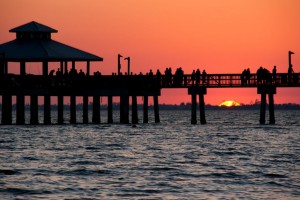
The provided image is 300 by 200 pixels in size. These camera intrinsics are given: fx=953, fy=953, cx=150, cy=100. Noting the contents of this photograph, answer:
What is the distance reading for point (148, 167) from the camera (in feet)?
135

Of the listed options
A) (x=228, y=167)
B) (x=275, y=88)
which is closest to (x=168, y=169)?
(x=228, y=167)

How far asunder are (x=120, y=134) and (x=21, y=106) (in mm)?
13137

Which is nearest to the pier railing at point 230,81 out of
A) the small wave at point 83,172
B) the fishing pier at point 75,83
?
the fishing pier at point 75,83

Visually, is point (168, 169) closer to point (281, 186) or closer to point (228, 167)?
point (228, 167)

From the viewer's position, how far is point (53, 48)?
8119 cm

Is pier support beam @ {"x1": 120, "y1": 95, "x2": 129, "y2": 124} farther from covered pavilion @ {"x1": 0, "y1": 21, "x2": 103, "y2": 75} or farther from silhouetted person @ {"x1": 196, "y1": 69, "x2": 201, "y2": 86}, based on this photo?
silhouetted person @ {"x1": 196, "y1": 69, "x2": 201, "y2": 86}

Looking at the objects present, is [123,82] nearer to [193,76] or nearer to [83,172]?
[193,76]

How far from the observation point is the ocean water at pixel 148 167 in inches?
1282

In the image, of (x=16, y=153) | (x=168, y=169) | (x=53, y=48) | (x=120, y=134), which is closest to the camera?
(x=168, y=169)

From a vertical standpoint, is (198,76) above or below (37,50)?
below

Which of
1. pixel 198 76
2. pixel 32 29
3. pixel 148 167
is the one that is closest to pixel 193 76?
pixel 198 76

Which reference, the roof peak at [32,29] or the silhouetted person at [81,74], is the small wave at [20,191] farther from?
the roof peak at [32,29]

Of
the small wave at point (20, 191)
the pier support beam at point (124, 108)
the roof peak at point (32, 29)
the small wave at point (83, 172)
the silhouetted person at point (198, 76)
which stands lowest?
the small wave at point (20, 191)

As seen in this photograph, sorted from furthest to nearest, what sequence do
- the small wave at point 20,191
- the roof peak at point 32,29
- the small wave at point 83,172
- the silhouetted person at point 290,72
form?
the roof peak at point 32,29 → the silhouetted person at point 290,72 → the small wave at point 83,172 → the small wave at point 20,191
